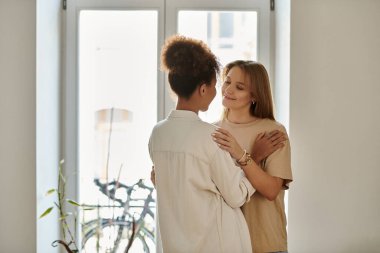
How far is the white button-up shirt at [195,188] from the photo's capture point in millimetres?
1989

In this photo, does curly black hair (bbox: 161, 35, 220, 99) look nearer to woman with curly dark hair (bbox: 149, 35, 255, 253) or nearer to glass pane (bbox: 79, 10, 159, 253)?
woman with curly dark hair (bbox: 149, 35, 255, 253)

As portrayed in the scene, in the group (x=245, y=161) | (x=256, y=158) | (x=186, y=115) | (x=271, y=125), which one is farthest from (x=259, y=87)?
(x=186, y=115)

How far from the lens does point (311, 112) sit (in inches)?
115

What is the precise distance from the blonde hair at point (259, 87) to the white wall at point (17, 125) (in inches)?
40.9

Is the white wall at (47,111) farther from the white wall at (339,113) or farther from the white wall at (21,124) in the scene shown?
the white wall at (339,113)

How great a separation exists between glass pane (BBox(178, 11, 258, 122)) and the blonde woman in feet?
2.41

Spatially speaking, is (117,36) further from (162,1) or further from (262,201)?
(262,201)

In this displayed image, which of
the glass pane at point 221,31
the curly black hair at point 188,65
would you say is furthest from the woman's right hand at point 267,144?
the glass pane at point 221,31

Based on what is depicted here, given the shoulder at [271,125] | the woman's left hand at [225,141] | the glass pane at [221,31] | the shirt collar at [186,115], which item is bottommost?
the woman's left hand at [225,141]

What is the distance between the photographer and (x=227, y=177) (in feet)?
6.54

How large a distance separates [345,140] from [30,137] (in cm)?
145

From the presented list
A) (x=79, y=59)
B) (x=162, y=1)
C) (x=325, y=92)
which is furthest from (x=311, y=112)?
(x=79, y=59)

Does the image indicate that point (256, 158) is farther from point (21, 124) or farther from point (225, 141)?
point (21, 124)

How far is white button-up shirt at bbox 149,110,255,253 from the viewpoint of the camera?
199 cm
